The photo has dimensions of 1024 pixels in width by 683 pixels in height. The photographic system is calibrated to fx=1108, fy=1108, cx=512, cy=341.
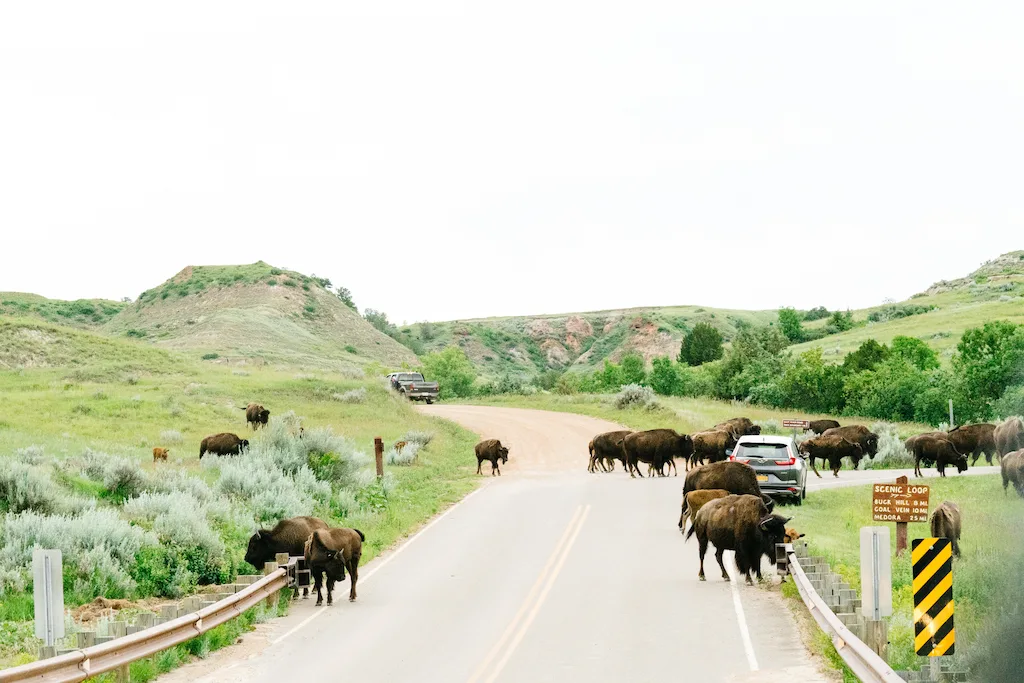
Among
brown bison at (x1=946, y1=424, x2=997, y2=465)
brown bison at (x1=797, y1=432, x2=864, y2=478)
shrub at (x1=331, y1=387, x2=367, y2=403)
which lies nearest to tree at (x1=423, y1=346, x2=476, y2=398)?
shrub at (x1=331, y1=387, x2=367, y2=403)

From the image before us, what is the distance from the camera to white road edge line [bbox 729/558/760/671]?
1297 centimetres

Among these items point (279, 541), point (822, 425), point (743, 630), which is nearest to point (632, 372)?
point (822, 425)

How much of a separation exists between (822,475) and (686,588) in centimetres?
2105

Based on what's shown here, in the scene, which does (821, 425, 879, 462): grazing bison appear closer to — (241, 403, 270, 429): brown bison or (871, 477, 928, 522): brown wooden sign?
(871, 477, 928, 522): brown wooden sign

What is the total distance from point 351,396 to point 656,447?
1169 inches

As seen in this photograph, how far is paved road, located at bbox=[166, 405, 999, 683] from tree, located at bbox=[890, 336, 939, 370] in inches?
2104

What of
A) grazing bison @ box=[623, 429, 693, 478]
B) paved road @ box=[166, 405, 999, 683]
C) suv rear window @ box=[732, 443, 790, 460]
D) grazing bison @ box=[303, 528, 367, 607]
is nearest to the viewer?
paved road @ box=[166, 405, 999, 683]

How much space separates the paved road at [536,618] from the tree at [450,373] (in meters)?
69.9

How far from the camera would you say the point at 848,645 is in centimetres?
1116

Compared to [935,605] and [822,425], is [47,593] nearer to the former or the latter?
[935,605]

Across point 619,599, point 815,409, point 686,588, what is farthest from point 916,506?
point 815,409

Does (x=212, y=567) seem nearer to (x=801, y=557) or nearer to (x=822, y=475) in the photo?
(x=801, y=557)

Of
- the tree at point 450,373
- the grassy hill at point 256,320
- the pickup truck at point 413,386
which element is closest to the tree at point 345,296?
the grassy hill at point 256,320

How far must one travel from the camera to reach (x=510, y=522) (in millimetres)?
25906
